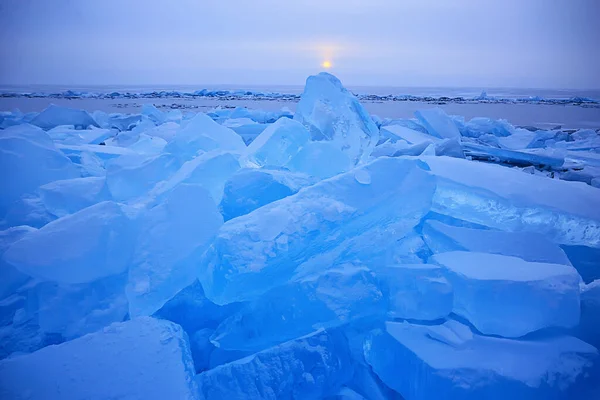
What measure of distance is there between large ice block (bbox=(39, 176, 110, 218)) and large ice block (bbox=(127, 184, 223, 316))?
17.9 inches

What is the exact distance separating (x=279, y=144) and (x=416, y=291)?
1.09 m

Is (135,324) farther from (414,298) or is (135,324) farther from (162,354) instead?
(414,298)

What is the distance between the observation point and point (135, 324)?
817 millimetres

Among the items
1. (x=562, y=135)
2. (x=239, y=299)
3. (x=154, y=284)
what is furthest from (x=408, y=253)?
(x=562, y=135)

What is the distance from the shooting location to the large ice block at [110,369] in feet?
2.12

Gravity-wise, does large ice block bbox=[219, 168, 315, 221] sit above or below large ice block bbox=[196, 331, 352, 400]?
above

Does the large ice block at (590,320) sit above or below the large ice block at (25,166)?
below

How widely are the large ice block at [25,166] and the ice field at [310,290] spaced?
0.19 meters

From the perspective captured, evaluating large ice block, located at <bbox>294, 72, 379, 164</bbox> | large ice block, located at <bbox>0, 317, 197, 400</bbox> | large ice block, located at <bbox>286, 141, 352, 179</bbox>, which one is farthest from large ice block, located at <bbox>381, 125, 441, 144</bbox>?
large ice block, located at <bbox>0, 317, 197, 400</bbox>

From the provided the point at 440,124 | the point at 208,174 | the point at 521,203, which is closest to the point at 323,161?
the point at 208,174

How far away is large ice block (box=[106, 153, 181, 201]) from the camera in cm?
154

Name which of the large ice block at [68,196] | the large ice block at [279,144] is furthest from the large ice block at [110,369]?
the large ice block at [279,144]

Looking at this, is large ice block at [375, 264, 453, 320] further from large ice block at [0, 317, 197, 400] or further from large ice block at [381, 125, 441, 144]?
large ice block at [381, 125, 441, 144]

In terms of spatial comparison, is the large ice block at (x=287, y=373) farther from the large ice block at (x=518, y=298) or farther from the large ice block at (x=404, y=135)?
the large ice block at (x=404, y=135)
